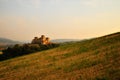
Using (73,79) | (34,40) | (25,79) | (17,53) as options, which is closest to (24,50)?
(17,53)

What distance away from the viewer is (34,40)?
176m

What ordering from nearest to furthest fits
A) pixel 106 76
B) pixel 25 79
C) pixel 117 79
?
pixel 117 79, pixel 106 76, pixel 25 79

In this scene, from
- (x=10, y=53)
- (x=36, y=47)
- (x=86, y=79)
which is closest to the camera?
(x=86, y=79)

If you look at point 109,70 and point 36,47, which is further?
point 36,47

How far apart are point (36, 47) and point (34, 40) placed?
81.7m

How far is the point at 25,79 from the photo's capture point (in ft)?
89.8

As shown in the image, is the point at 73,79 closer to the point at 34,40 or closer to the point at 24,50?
the point at 24,50

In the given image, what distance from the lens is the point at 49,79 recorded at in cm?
2377

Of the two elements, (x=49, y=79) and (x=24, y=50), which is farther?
(x=24, y=50)

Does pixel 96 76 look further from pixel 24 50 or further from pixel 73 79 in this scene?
pixel 24 50

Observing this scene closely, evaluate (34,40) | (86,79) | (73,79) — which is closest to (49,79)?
(73,79)

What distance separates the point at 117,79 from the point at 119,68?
9.06ft

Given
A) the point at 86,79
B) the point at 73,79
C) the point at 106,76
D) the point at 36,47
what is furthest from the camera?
the point at 36,47

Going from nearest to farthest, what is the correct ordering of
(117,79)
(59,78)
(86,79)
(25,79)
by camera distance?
(117,79), (86,79), (59,78), (25,79)
